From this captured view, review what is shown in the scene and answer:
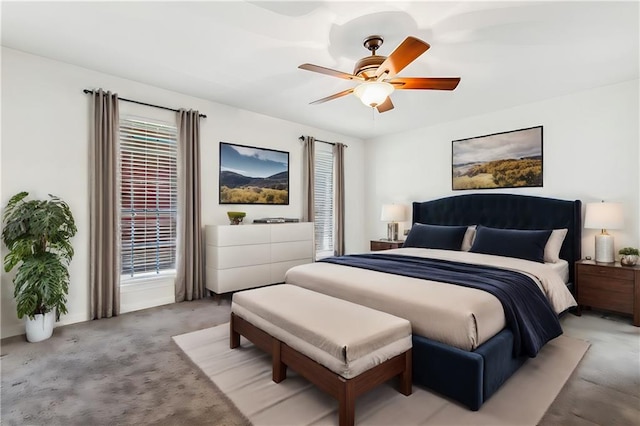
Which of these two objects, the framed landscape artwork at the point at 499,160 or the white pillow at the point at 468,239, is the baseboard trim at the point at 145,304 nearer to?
the white pillow at the point at 468,239

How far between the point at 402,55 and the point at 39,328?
12.8ft

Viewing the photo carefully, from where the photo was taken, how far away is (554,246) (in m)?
3.77

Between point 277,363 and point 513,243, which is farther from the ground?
point 513,243

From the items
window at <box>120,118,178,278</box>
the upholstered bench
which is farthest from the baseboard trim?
the upholstered bench

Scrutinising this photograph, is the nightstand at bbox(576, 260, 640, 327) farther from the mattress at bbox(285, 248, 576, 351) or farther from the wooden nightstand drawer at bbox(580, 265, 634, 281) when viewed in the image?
the mattress at bbox(285, 248, 576, 351)

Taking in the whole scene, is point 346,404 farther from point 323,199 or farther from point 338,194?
point 338,194

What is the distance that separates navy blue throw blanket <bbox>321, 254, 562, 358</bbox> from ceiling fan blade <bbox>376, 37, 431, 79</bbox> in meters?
1.73

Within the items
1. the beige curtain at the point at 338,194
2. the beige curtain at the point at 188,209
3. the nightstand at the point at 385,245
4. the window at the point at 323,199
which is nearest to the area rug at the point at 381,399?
the beige curtain at the point at 188,209

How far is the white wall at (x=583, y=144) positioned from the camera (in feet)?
11.9

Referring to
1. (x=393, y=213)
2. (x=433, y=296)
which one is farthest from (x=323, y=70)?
(x=393, y=213)

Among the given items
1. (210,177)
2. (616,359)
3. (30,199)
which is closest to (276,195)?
(210,177)

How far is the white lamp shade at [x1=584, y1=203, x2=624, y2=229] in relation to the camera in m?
3.43

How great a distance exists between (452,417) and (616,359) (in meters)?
1.77

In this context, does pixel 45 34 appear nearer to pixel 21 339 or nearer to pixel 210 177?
pixel 210 177
